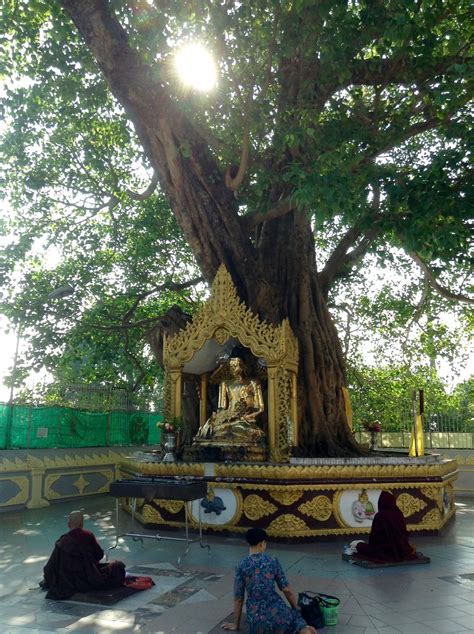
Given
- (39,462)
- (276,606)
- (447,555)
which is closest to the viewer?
(276,606)

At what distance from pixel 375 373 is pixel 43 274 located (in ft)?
35.9

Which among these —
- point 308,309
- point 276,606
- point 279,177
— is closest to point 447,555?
point 276,606

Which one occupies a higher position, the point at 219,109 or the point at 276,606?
the point at 219,109

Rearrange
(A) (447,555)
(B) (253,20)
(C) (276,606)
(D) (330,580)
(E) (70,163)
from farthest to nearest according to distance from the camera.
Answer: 1. (E) (70,163)
2. (B) (253,20)
3. (A) (447,555)
4. (D) (330,580)
5. (C) (276,606)

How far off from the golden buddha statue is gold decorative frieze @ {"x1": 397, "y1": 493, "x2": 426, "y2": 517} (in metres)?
2.26

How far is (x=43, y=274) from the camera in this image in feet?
42.3

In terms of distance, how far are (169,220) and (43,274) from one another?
3275 millimetres

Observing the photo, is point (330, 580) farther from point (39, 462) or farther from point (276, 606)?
point (39, 462)

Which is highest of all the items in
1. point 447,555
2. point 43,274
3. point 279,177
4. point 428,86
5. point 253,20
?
point 253,20

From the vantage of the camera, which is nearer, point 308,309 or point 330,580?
point 330,580

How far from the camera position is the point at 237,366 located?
9.70m

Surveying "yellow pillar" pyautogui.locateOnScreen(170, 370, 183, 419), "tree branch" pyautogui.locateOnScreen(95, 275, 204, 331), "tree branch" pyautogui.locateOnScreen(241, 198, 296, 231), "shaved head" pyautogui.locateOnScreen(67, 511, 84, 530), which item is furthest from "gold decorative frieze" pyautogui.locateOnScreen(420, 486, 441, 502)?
"tree branch" pyautogui.locateOnScreen(95, 275, 204, 331)

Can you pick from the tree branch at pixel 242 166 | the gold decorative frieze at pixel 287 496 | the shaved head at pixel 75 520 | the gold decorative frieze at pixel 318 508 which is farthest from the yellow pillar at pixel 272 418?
the shaved head at pixel 75 520

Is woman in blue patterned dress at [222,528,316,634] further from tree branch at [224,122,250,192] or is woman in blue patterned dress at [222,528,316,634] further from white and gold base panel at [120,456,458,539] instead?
tree branch at [224,122,250,192]
